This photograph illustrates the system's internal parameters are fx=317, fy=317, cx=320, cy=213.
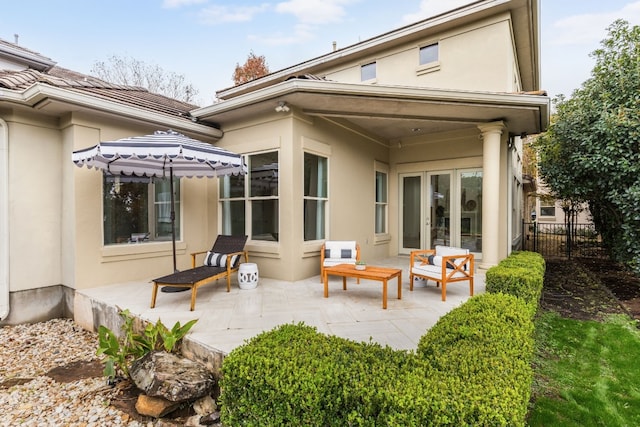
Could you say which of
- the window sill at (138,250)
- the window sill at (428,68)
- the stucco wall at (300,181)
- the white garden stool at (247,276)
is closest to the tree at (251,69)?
the window sill at (428,68)

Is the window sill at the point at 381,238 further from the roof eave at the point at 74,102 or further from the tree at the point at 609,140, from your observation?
the roof eave at the point at 74,102

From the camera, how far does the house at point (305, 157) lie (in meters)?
4.89

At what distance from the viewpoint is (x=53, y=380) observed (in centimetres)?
338

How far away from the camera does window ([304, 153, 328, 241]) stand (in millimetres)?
6094

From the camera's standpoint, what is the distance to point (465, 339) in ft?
7.26

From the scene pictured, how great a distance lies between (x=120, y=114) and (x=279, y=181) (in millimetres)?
2768

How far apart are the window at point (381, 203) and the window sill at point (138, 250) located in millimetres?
4736

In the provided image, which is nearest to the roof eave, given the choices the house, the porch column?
the house

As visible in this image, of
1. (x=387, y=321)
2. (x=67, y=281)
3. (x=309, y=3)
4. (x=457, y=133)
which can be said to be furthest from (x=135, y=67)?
(x=387, y=321)

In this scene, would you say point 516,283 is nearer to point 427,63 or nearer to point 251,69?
point 427,63

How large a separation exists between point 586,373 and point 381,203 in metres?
5.72

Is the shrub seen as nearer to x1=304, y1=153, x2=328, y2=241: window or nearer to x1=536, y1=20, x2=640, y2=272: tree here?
x1=304, y1=153, x2=328, y2=241: window

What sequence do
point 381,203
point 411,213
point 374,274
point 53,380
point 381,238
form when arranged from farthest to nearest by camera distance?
point 411,213 < point 381,203 < point 381,238 < point 374,274 < point 53,380

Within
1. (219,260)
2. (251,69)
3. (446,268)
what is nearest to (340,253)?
(446,268)
